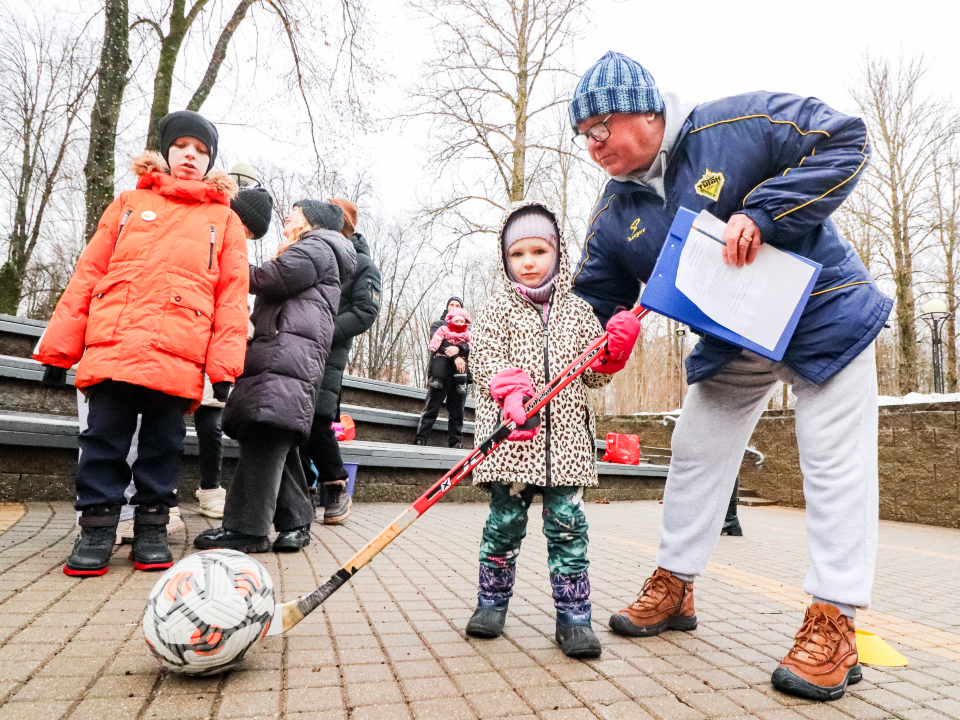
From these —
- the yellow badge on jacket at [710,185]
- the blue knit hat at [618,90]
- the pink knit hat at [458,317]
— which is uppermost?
the pink knit hat at [458,317]

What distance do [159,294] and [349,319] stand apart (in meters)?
2.09

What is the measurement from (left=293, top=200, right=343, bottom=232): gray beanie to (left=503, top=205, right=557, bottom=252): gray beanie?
5.83 ft

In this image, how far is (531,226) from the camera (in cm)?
256

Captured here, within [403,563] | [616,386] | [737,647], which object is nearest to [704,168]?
[737,647]

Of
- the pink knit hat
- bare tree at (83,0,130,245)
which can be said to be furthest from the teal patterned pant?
the pink knit hat

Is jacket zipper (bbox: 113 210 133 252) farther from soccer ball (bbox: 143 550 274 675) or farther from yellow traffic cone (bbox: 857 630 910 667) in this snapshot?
yellow traffic cone (bbox: 857 630 910 667)

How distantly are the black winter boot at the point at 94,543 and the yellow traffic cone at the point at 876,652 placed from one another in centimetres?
309

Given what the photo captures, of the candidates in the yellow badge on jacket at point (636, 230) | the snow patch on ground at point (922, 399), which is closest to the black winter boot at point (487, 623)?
the yellow badge on jacket at point (636, 230)

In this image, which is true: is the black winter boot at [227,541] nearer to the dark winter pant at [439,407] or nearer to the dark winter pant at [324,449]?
the dark winter pant at [324,449]

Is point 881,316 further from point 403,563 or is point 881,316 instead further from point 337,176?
point 337,176

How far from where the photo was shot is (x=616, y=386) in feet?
80.1

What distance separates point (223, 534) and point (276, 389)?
85cm

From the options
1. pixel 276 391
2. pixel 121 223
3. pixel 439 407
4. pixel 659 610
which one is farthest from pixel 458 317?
pixel 659 610

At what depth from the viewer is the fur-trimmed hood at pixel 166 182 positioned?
3.04 m
